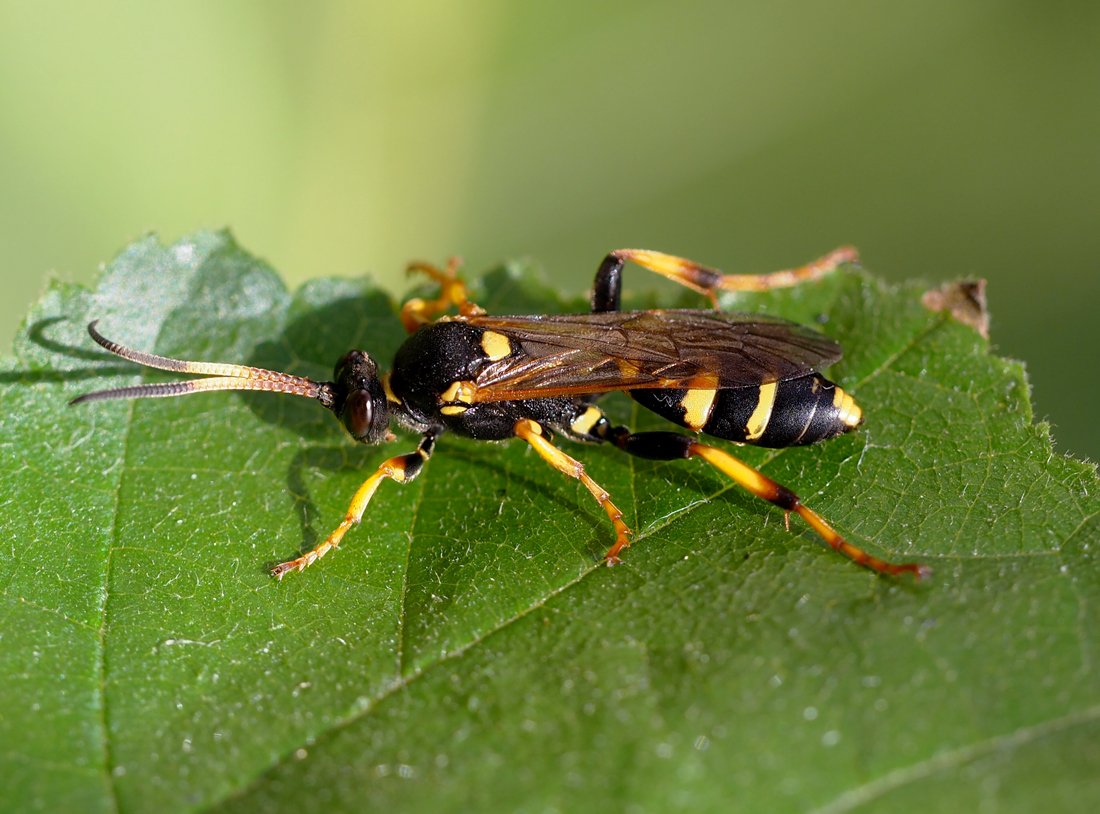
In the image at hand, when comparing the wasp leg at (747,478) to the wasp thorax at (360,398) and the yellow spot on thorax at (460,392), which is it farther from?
the wasp thorax at (360,398)

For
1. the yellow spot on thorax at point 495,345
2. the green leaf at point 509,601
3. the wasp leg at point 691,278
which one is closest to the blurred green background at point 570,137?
the wasp leg at point 691,278

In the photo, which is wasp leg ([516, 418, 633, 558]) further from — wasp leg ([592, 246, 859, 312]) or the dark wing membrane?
wasp leg ([592, 246, 859, 312])

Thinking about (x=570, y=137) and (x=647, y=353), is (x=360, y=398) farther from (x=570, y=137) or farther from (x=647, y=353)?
(x=570, y=137)

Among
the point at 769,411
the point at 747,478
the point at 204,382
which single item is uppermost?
the point at 769,411

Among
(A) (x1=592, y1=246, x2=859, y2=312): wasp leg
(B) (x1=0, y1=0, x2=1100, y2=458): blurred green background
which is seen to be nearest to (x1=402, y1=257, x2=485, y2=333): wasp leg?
(A) (x1=592, y1=246, x2=859, y2=312): wasp leg

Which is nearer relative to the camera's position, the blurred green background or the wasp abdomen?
the wasp abdomen

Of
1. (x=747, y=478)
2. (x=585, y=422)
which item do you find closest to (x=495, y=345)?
(x=585, y=422)
